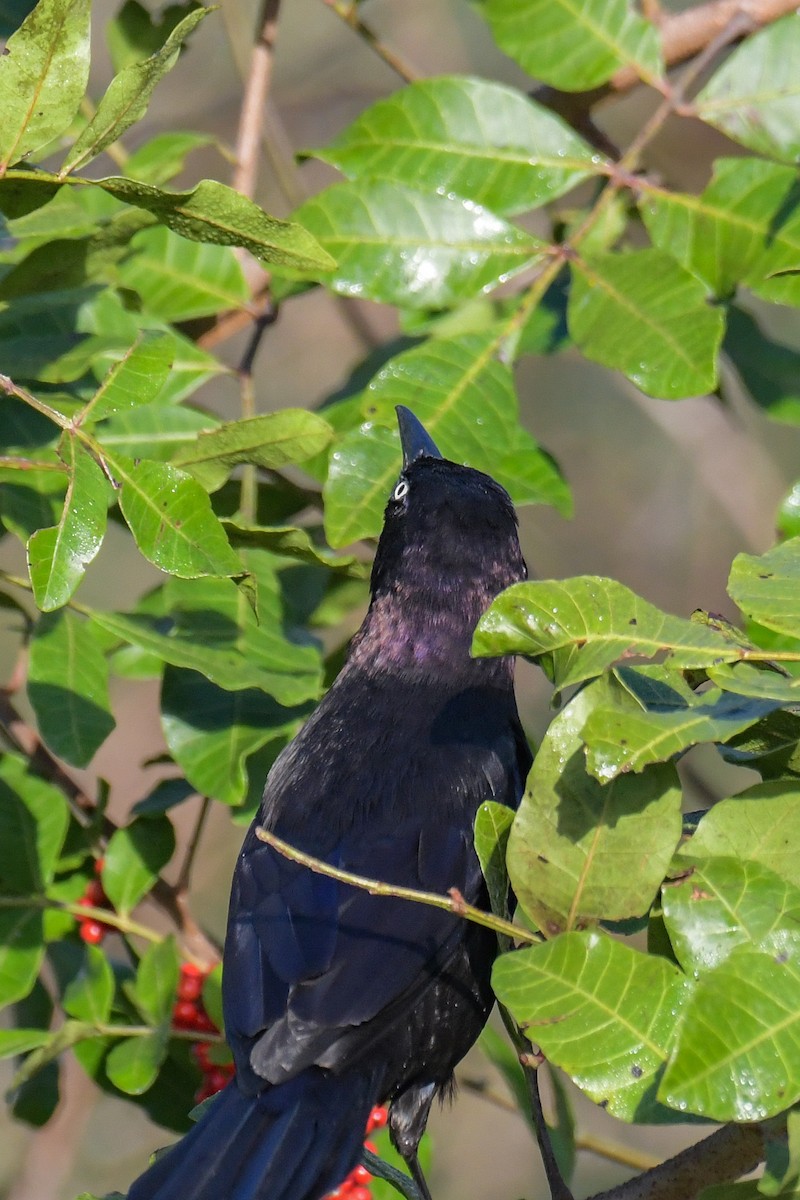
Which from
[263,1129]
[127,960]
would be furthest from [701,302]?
[127,960]

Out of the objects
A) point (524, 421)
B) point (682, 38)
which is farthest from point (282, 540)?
point (524, 421)

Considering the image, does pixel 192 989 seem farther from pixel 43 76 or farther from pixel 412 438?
pixel 43 76

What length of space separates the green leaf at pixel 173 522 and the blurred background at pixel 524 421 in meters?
3.11

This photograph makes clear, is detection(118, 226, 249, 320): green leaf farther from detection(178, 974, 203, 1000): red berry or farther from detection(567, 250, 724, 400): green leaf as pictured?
detection(178, 974, 203, 1000): red berry

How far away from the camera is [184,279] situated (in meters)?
2.79

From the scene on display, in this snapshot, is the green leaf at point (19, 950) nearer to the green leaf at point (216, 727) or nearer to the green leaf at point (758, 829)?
the green leaf at point (216, 727)

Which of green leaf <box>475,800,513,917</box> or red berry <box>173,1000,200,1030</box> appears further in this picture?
red berry <box>173,1000,200,1030</box>

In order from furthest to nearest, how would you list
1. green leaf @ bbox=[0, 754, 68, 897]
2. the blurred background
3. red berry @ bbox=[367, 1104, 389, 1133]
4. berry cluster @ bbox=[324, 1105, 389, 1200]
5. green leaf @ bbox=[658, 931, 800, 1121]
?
the blurred background → red berry @ bbox=[367, 1104, 389, 1133] → green leaf @ bbox=[0, 754, 68, 897] → berry cluster @ bbox=[324, 1105, 389, 1200] → green leaf @ bbox=[658, 931, 800, 1121]

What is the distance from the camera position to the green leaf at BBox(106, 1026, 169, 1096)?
7.61 feet

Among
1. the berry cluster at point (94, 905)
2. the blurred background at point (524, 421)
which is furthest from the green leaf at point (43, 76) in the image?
the blurred background at point (524, 421)

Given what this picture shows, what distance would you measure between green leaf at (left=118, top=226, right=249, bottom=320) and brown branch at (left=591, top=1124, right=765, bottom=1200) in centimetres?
177

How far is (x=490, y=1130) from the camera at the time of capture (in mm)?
6148

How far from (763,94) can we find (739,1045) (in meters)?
1.67

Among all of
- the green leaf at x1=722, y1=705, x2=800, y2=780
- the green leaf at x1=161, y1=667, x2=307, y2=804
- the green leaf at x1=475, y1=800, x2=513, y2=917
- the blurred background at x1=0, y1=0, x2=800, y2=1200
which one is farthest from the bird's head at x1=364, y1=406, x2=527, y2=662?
the blurred background at x1=0, y1=0, x2=800, y2=1200
